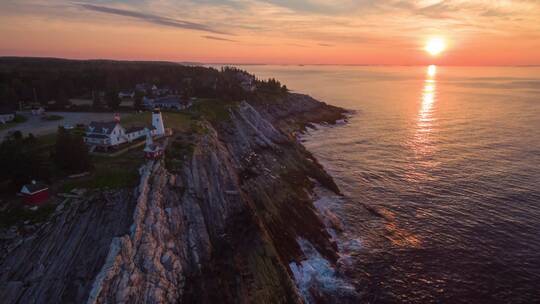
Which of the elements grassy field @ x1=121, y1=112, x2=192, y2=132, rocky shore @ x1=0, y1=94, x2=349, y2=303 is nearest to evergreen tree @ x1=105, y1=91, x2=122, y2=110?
grassy field @ x1=121, y1=112, x2=192, y2=132

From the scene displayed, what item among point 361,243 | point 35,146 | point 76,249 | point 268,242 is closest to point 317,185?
point 361,243

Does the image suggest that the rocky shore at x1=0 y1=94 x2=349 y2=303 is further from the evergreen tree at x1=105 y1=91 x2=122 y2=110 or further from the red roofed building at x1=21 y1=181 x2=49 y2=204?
the evergreen tree at x1=105 y1=91 x2=122 y2=110

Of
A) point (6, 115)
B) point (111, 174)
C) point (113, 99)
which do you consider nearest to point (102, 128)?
point (111, 174)

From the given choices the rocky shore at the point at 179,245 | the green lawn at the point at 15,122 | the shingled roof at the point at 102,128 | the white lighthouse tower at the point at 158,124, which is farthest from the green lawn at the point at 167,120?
the green lawn at the point at 15,122

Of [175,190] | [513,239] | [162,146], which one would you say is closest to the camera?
[175,190]

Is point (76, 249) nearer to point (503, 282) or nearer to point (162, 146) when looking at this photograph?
point (162, 146)
